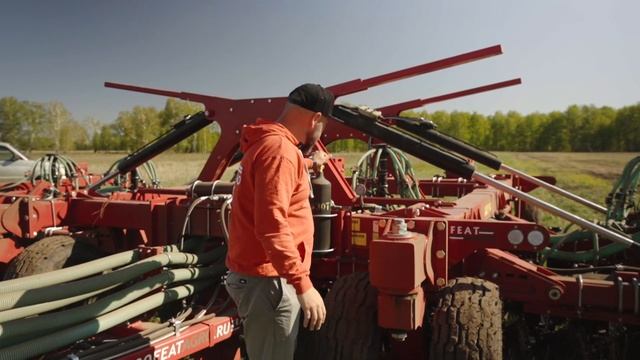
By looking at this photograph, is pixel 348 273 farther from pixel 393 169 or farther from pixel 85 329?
pixel 393 169

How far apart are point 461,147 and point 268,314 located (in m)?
2.62

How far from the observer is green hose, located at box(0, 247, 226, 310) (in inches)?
103

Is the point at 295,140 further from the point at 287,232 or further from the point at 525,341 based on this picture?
the point at 525,341

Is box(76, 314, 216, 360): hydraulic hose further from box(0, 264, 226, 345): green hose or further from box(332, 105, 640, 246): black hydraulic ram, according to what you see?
box(332, 105, 640, 246): black hydraulic ram

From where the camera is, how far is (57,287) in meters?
2.85

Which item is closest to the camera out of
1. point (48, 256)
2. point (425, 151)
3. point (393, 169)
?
point (48, 256)

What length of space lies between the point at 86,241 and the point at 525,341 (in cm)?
367

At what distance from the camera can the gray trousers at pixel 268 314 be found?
2.27m

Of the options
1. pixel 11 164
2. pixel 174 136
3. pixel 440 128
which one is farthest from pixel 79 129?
pixel 174 136

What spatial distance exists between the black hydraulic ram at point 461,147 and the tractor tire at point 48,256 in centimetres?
304

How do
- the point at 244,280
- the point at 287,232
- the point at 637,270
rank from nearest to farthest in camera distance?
the point at 287,232 → the point at 244,280 → the point at 637,270

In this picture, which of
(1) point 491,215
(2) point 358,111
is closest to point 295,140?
(2) point 358,111

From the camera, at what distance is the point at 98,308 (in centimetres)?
293

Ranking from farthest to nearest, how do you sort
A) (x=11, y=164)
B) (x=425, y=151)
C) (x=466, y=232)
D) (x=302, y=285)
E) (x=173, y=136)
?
(x=11, y=164)
(x=173, y=136)
(x=425, y=151)
(x=466, y=232)
(x=302, y=285)
